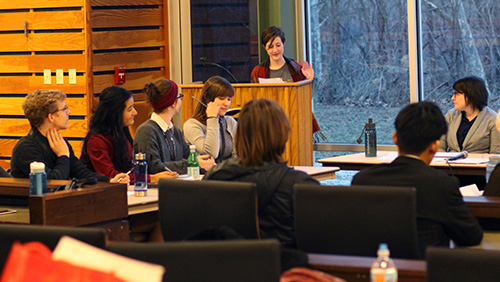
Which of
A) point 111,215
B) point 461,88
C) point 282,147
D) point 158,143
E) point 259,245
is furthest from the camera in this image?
point 461,88

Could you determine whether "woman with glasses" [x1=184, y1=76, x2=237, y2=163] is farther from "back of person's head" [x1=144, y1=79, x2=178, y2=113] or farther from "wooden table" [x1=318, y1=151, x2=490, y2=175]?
"wooden table" [x1=318, y1=151, x2=490, y2=175]

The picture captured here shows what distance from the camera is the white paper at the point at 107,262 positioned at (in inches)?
69.7

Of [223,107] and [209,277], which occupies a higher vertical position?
[223,107]

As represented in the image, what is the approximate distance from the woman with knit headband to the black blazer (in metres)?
2.14

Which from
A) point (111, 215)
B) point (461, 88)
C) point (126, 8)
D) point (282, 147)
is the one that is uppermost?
point (126, 8)

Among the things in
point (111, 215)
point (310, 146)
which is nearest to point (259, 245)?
point (111, 215)

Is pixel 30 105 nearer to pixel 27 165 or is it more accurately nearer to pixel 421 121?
pixel 27 165

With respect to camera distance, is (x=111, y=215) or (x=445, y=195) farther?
(x=111, y=215)

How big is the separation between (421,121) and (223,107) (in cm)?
241

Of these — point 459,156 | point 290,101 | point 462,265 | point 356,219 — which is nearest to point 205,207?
point 356,219

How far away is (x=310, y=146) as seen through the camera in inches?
267

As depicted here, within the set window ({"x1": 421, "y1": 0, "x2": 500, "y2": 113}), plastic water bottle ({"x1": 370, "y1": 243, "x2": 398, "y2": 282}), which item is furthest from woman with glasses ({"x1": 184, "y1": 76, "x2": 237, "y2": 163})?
window ({"x1": 421, "y1": 0, "x2": 500, "y2": 113})

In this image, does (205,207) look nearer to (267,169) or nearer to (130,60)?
(267,169)

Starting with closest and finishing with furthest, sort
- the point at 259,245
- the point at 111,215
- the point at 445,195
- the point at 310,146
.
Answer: the point at 259,245
the point at 445,195
the point at 111,215
the point at 310,146
